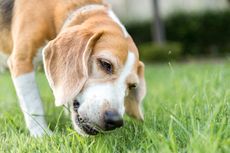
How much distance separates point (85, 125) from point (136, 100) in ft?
2.68

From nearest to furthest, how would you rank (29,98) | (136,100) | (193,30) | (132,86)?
(132,86) < (29,98) < (136,100) < (193,30)

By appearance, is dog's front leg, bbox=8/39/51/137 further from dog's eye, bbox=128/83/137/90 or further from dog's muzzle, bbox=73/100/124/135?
dog's eye, bbox=128/83/137/90

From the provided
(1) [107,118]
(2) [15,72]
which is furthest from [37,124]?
(1) [107,118]

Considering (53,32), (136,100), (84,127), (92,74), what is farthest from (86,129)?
(53,32)

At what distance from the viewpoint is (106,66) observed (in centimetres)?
350

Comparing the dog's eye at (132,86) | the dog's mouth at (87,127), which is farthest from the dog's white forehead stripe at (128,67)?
the dog's mouth at (87,127)

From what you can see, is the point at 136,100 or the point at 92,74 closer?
the point at 92,74

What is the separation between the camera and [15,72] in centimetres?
409

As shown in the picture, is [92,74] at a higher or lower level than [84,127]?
higher

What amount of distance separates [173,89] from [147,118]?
215 centimetres

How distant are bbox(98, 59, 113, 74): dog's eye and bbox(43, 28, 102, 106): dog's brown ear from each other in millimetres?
103

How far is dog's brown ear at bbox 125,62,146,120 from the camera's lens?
13.4ft

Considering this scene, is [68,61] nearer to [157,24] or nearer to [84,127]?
[84,127]

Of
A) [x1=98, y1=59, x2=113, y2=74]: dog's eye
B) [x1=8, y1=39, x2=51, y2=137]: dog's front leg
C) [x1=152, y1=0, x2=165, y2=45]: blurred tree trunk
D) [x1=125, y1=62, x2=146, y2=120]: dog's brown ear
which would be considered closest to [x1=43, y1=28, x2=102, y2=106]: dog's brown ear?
[x1=98, y1=59, x2=113, y2=74]: dog's eye
